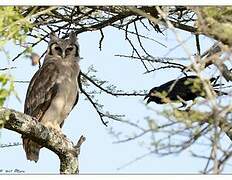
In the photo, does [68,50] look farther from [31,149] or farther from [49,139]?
[49,139]

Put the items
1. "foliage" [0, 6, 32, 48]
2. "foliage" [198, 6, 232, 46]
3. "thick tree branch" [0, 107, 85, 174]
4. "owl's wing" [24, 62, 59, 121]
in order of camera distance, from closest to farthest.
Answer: "foliage" [198, 6, 232, 46] < "foliage" [0, 6, 32, 48] < "thick tree branch" [0, 107, 85, 174] < "owl's wing" [24, 62, 59, 121]

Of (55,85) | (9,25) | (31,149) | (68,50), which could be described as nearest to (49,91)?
(55,85)

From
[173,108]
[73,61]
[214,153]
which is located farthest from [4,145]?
[214,153]

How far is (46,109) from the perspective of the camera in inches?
106

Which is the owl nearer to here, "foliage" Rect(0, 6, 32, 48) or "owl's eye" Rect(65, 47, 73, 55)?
"owl's eye" Rect(65, 47, 73, 55)

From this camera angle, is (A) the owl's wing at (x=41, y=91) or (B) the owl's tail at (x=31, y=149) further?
(A) the owl's wing at (x=41, y=91)

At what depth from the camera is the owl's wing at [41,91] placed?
2.66m

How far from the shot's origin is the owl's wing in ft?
8.74

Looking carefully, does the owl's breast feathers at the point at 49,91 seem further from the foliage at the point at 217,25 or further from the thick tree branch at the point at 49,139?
the foliage at the point at 217,25

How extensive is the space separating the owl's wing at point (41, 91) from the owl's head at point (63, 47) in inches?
2.7

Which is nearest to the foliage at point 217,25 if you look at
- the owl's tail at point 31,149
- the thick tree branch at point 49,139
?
the thick tree branch at point 49,139

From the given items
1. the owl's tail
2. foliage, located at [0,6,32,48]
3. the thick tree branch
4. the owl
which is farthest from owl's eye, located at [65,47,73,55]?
foliage, located at [0,6,32,48]

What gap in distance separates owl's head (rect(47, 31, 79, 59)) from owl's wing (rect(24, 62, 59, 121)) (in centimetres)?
7

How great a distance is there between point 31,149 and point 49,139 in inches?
12.0
